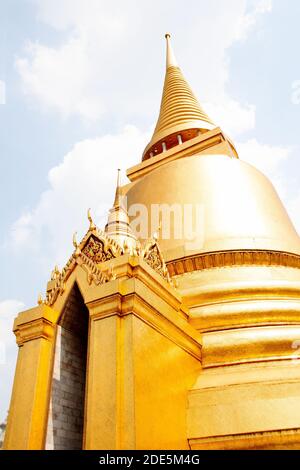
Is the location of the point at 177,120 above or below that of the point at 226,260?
above

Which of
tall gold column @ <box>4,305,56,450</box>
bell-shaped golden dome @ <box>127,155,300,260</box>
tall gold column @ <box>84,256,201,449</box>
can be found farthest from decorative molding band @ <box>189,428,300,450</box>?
bell-shaped golden dome @ <box>127,155,300,260</box>

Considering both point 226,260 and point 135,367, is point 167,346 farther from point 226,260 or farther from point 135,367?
point 226,260

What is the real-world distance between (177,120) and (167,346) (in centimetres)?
918

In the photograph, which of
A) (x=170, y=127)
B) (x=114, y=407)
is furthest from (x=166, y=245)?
(x=170, y=127)

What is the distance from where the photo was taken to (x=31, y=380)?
432cm

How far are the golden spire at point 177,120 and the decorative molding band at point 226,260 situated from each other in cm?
601

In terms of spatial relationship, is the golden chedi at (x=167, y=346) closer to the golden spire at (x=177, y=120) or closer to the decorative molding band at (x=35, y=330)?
the decorative molding band at (x=35, y=330)

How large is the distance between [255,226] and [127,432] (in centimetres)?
468

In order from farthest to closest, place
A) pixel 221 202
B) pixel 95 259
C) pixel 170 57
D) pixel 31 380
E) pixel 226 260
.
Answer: pixel 170 57 < pixel 221 202 < pixel 226 260 < pixel 95 259 < pixel 31 380

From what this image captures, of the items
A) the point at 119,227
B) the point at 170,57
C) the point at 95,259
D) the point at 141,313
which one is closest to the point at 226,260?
the point at 119,227

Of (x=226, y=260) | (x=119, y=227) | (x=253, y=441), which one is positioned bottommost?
(x=253, y=441)

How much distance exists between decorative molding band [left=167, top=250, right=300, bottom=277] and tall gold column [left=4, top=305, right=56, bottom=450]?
264 centimetres

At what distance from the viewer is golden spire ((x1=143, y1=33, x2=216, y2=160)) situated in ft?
39.4

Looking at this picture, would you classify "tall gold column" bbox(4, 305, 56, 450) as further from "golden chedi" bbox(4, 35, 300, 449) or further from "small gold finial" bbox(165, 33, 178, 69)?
"small gold finial" bbox(165, 33, 178, 69)
